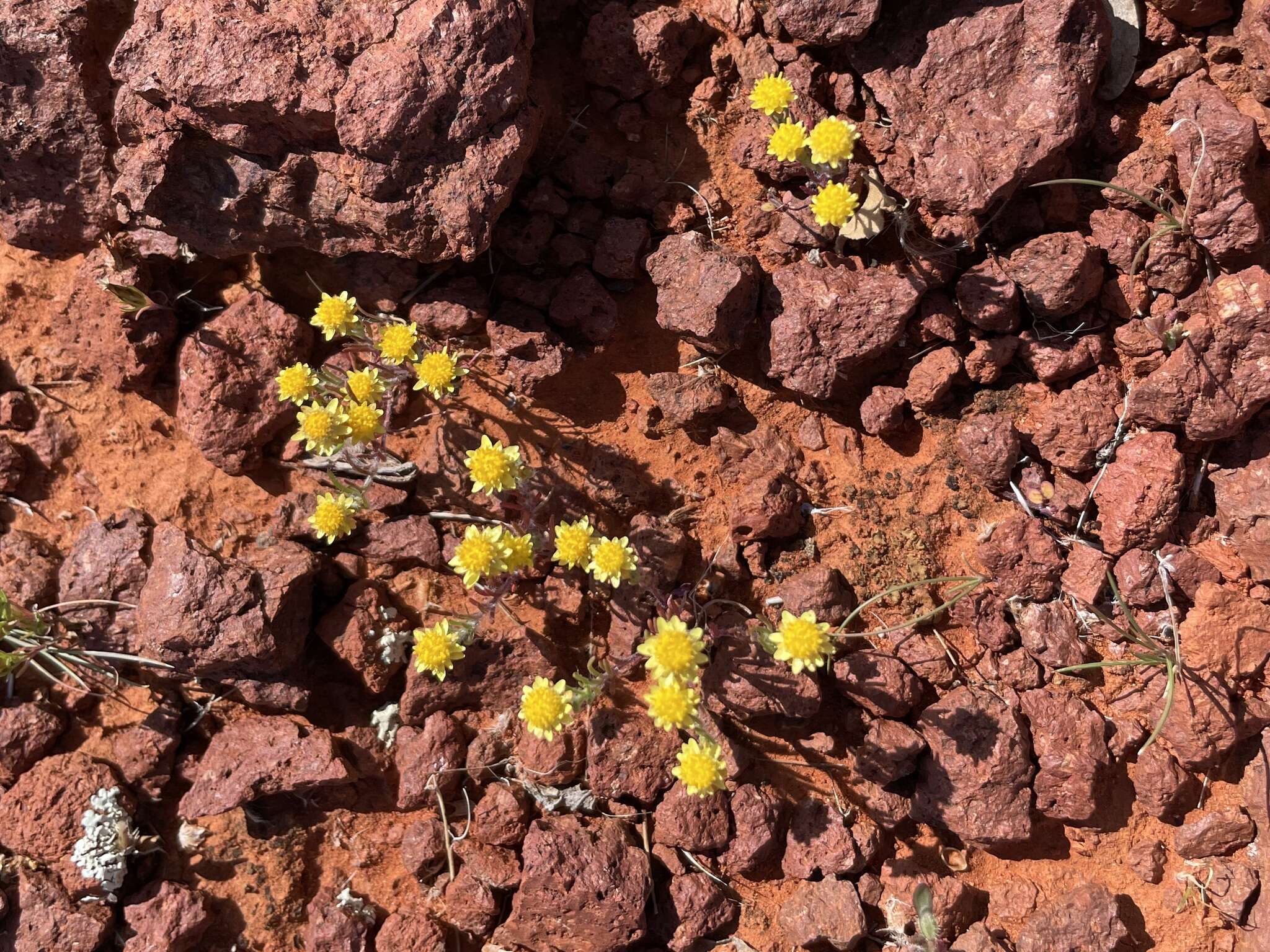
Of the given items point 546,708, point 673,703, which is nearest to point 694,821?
point 673,703

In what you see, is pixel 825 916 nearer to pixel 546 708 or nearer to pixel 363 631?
pixel 546 708

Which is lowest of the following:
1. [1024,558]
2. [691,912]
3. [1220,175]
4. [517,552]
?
[691,912]

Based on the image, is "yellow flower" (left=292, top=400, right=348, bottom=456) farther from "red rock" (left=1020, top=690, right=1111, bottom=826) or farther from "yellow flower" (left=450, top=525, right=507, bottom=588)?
"red rock" (left=1020, top=690, right=1111, bottom=826)

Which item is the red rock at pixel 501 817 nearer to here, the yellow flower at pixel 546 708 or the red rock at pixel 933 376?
the yellow flower at pixel 546 708

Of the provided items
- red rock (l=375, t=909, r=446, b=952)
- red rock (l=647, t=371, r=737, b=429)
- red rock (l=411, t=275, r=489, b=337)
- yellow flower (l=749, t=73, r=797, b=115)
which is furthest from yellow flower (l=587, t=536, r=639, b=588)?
yellow flower (l=749, t=73, r=797, b=115)

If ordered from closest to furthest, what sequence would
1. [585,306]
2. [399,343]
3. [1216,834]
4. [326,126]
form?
1. [326,126]
2. [399,343]
3. [1216,834]
4. [585,306]

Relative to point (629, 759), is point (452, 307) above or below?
above

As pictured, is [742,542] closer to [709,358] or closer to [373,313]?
[709,358]

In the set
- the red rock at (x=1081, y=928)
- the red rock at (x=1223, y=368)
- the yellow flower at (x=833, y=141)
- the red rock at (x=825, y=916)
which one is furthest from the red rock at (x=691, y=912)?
the yellow flower at (x=833, y=141)
